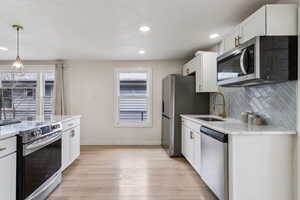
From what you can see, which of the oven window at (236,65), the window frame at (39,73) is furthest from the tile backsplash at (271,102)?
the window frame at (39,73)

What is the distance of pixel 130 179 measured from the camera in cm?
293

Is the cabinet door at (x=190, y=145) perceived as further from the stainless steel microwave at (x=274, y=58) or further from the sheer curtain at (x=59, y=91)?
the sheer curtain at (x=59, y=91)

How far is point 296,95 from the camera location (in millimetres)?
1844

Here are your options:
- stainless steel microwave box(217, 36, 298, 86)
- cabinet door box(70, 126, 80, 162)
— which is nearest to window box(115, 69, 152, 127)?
cabinet door box(70, 126, 80, 162)

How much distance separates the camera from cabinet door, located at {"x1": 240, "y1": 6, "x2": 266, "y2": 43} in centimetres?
187

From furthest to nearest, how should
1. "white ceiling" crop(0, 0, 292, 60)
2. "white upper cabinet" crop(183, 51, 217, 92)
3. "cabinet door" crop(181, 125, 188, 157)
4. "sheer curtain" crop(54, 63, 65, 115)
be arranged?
"sheer curtain" crop(54, 63, 65, 115), "cabinet door" crop(181, 125, 188, 157), "white upper cabinet" crop(183, 51, 217, 92), "white ceiling" crop(0, 0, 292, 60)

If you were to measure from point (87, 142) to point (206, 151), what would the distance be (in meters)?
3.69

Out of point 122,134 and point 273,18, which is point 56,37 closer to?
point 122,134

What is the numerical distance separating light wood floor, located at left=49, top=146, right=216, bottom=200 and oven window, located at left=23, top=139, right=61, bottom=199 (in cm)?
34

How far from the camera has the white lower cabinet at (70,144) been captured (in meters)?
3.07

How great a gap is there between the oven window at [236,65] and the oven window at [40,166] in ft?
7.96

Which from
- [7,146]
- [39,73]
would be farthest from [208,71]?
[39,73]

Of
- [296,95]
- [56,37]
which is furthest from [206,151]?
[56,37]

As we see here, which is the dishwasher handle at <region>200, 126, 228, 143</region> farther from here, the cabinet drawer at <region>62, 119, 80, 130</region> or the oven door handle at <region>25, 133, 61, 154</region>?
the cabinet drawer at <region>62, 119, 80, 130</region>
